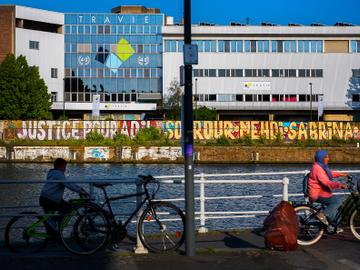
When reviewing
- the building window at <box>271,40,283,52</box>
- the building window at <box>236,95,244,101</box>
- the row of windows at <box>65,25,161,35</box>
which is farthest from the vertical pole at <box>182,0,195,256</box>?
the row of windows at <box>65,25,161,35</box>

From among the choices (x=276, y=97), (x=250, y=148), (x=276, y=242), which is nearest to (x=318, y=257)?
(x=276, y=242)

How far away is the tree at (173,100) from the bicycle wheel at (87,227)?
71868 mm

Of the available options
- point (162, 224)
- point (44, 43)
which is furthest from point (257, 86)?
point (162, 224)

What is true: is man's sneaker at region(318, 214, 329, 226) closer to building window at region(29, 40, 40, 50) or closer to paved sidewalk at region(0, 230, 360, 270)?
paved sidewalk at region(0, 230, 360, 270)

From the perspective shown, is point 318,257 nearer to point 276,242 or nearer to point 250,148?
point 276,242

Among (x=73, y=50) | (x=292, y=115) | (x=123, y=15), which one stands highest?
(x=123, y=15)

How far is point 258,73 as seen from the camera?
8925cm

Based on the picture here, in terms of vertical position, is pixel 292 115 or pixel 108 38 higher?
pixel 108 38

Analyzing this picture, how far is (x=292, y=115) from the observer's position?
9138 cm

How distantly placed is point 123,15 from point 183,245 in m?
87.9

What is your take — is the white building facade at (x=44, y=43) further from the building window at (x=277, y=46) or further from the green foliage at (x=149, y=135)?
the building window at (x=277, y=46)

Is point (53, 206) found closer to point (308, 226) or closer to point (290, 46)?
point (308, 226)

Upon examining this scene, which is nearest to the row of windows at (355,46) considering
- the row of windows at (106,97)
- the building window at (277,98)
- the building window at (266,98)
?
the building window at (277,98)

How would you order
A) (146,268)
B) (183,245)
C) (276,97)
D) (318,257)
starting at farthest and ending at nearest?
(276,97), (183,245), (318,257), (146,268)
